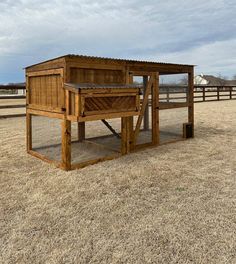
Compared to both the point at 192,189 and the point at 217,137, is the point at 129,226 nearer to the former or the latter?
the point at 192,189

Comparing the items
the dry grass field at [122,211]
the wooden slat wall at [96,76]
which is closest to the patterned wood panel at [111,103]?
the wooden slat wall at [96,76]

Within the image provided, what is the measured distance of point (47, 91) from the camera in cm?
523

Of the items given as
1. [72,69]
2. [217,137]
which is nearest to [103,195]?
[72,69]

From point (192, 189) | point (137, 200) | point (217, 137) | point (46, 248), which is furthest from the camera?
point (217, 137)

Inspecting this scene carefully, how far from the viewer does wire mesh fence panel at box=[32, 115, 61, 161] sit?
6078 mm

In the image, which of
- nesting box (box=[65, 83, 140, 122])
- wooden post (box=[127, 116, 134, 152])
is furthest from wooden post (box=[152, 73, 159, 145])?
nesting box (box=[65, 83, 140, 122])

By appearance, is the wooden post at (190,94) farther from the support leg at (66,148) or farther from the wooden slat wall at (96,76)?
the support leg at (66,148)

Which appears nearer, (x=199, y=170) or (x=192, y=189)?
(x=192, y=189)

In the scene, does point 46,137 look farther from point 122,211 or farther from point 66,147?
point 122,211

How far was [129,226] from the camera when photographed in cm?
288

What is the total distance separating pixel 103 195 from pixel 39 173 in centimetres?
146

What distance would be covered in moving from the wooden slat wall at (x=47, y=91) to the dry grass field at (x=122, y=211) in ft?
3.70

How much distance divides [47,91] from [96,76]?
3.11ft

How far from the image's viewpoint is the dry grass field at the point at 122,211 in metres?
2.44
